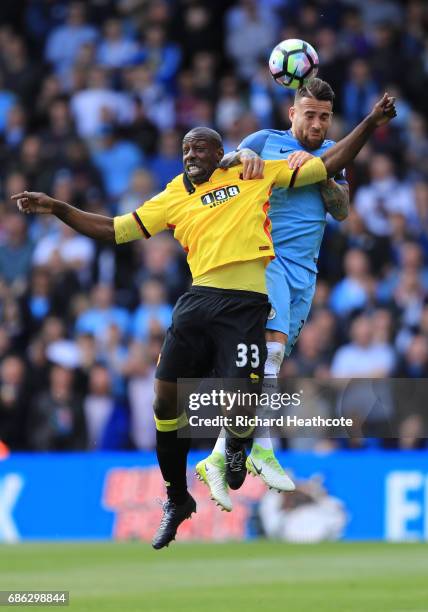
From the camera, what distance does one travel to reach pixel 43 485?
711 inches

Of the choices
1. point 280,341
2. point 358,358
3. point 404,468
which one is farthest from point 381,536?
point 280,341

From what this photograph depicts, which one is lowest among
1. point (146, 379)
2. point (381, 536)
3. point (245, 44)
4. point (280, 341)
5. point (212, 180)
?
point (381, 536)

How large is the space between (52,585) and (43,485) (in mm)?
4621

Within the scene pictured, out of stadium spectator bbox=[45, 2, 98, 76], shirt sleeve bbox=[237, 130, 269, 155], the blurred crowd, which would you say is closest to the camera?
shirt sleeve bbox=[237, 130, 269, 155]

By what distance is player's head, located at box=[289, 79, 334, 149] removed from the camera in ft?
33.7

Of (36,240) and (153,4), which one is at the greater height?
(153,4)

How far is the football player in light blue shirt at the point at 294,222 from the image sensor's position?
1025 cm

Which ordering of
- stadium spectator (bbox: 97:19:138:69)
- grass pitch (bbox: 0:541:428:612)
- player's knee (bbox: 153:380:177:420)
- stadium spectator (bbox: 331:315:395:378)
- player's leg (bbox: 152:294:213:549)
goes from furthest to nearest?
stadium spectator (bbox: 97:19:138:69) < stadium spectator (bbox: 331:315:395:378) < grass pitch (bbox: 0:541:428:612) < player's knee (bbox: 153:380:177:420) < player's leg (bbox: 152:294:213:549)

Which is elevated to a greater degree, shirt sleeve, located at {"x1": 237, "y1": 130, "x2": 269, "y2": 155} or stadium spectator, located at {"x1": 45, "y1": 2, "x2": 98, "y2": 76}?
stadium spectator, located at {"x1": 45, "y1": 2, "x2": 98, "y2": 76}

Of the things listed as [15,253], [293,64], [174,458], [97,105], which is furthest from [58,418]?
[293,64]

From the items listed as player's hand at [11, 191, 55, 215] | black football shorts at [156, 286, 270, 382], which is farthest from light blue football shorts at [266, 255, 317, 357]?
player's hand at [11, 191, 55, 215]

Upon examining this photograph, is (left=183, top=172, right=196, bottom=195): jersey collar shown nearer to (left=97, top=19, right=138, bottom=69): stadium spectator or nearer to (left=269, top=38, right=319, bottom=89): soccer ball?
(left=269, top=38, right=319, bottom=89): soccer ball

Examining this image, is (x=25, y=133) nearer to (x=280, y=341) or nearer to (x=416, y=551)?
(x=416, y=551)

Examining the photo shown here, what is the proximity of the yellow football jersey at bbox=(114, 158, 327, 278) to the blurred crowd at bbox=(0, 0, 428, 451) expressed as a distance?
21.0 feet
